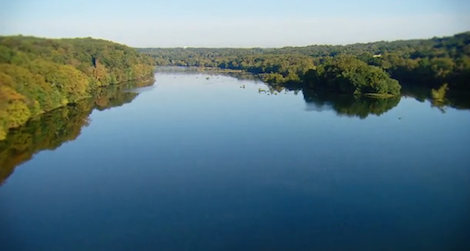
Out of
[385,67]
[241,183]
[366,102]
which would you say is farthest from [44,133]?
[366,102]

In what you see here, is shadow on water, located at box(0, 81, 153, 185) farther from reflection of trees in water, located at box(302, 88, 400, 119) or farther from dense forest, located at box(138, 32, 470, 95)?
reflection of trees in water, located at box(302, 88, 400, 119)

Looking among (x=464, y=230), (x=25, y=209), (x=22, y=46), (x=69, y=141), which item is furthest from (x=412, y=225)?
(x=22, y=46)

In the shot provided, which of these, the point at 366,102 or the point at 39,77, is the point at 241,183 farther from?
the point at 366,102

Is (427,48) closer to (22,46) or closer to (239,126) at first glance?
(239,126)

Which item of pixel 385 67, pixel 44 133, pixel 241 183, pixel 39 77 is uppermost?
pixel 385 67

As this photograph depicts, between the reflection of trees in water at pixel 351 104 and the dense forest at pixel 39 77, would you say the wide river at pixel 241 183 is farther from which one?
the dense forest at pixel 39 77

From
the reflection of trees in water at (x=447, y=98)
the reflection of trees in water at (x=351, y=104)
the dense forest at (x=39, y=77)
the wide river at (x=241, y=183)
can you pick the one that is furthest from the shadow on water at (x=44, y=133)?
the reflection of trees in water at (x=447, y=98)
